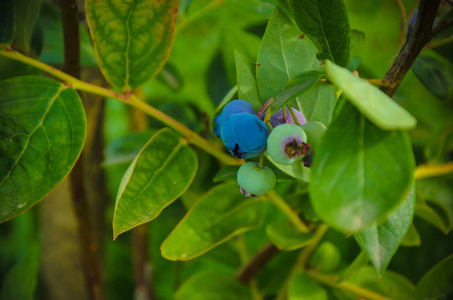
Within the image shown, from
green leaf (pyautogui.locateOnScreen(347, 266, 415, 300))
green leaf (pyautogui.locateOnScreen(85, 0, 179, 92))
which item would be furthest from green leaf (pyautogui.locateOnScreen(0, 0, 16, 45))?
green leaf (pyautogui.locateOnScreen(347, 266, 415, 300))

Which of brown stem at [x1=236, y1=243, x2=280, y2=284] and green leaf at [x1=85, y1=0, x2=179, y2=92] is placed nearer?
green leaf at [x1=85, y1=0, x2=179, y2=92]

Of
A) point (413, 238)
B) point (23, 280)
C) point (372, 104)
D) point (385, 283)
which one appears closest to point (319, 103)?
point (372, 104)

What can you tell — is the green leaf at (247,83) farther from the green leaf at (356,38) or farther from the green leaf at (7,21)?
the green leaf at (7,21)

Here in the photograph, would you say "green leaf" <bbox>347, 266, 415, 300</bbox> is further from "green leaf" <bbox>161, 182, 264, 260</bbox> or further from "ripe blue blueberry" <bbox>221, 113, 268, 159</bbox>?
"ripe blue blueberry" <bbox>221, 113, 268, 159</bbox>

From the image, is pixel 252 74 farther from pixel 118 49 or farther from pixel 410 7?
pixel 410 7

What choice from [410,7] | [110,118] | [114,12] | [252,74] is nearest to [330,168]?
[252,74]
